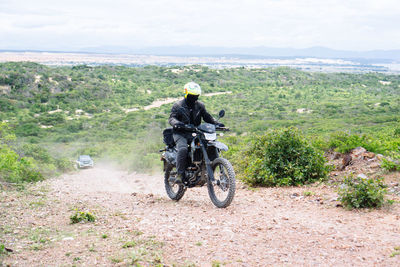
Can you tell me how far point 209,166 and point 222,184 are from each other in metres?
0.46

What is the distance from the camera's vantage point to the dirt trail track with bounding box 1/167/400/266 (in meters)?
4.81

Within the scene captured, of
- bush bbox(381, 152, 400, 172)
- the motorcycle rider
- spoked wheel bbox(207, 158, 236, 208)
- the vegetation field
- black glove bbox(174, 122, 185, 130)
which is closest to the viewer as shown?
spoked wheel bbox(207, 158, 236, 208)

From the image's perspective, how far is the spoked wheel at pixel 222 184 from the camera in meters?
7.21

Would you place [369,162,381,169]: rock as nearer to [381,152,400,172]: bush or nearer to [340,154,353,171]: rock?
[381,152,400,172]: bush

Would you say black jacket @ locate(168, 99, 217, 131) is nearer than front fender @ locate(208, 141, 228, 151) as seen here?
No

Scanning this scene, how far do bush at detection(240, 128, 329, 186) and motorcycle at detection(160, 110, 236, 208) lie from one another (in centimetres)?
220

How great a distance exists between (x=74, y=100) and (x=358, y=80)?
72.3 meters

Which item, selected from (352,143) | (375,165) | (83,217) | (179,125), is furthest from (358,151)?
(83,217)

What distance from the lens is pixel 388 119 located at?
33781 mm

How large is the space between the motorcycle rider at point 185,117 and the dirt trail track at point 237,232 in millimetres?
924

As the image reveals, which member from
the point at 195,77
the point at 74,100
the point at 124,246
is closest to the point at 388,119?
the point at 124,246

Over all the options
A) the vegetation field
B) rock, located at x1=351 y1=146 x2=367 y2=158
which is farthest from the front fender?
the vegetation field

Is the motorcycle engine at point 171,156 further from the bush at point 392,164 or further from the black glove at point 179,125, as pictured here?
the bush at point 392,164

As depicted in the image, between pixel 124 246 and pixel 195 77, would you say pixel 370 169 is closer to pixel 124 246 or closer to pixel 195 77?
pixel 124 246
